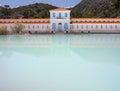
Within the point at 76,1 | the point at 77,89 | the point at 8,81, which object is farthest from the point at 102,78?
the point at 76,1

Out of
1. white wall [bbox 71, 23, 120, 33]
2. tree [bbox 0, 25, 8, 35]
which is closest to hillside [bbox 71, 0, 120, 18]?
white wall [bbox 71, 23, 120, 33]

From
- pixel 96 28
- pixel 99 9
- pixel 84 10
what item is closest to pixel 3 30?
pixel 96 28

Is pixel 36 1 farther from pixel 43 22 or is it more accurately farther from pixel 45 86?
pixel 45 86

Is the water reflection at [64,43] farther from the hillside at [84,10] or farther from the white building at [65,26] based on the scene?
the hillside at [84,10]

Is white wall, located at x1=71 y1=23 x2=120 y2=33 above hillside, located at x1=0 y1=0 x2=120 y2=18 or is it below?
below

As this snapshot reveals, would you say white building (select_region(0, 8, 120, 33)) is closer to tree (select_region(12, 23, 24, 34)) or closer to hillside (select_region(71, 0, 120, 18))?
tree (select_region(12, 23, 24, 34))

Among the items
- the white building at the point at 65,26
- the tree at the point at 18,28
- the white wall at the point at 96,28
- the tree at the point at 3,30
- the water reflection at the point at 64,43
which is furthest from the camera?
the white building at the point at 65,26

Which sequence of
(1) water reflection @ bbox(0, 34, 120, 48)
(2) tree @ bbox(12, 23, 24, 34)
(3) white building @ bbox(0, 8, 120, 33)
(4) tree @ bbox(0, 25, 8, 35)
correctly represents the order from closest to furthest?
1. (1) water reflection @ bbox(0, 34, 120, 48)
2. (4) tree @ bbox(0, 25, 8, 35)
3. (2) tree @ bbox(12, 23, 24, 34)
4. (3) white building @ bbox(0, 8, 120, 33)

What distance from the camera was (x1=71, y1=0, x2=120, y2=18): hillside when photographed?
58119 millimetres

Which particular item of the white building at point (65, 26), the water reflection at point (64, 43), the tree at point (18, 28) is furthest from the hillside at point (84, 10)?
the water reflection at point (64, 43)

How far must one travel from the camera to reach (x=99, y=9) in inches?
2987

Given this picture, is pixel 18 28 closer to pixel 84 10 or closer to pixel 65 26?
pixel 65 26

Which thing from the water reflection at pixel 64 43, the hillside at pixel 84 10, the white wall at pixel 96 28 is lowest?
the white wall at pixel 96 28

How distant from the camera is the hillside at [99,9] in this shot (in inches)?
2288
